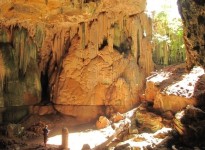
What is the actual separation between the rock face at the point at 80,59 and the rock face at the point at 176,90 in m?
3.15

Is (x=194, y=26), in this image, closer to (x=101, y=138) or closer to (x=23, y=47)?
(x=101, y=138)

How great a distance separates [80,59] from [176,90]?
7210 millimetres

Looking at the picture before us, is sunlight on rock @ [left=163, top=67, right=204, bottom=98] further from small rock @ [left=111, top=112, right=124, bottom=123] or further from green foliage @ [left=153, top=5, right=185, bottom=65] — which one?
green foliage @ [left=153, top=5, right=185, bottom=65]

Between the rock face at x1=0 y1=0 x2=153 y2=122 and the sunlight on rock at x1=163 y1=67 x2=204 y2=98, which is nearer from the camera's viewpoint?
the sunlight on rock at x1=163 y1=67 x2=204 y2=98

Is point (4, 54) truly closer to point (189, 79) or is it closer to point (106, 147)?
point (106, 147)

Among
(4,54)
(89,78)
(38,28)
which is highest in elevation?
(38,28)

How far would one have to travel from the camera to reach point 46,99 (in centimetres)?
1866

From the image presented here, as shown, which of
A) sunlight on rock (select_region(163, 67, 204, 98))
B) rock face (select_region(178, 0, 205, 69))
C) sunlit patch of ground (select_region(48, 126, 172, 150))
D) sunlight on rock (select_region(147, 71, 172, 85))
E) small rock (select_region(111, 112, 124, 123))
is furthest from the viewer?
small rock (select_region(111, 112, 124, 123))

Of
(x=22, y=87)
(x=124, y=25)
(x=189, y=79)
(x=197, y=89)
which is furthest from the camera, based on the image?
(x=124, y=25)

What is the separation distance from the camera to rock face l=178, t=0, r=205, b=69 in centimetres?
826

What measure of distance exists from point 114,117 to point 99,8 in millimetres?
6468

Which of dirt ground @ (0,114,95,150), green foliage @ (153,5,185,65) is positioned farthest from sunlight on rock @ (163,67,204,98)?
green foliage @ (153,5,185,65)

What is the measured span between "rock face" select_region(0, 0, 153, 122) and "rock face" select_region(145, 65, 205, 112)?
10.3ft

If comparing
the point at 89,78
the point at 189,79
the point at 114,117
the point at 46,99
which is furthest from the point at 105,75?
the point at 189,79
